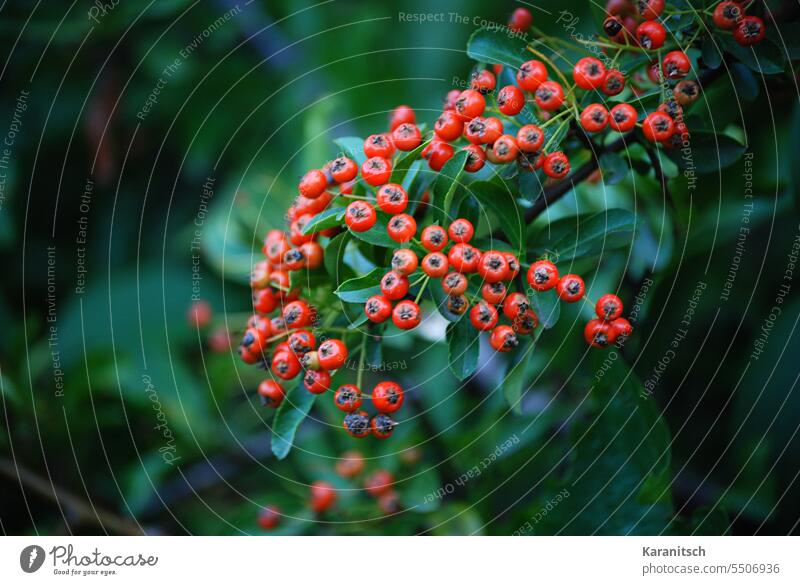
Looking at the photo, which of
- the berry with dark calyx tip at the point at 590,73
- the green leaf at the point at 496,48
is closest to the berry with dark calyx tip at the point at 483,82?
the green leaf at the point at 496,48

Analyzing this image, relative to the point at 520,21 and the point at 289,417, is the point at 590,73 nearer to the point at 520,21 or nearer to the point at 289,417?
the point at 520,21

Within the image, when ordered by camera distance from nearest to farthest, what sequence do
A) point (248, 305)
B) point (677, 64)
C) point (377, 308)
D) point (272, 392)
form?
1. point (377, 308)
2. point (677, 64)
3. point (272, 392)
4. point (248, 305)

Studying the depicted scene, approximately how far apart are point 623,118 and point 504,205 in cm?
24

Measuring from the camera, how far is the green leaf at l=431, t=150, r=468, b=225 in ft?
3.53

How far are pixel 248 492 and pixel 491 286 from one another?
50.0 inches

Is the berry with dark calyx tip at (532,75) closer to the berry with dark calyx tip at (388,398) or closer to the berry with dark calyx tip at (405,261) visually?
the berry with dark calyx tip at (405,261)

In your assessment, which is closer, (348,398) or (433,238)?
(433,238)

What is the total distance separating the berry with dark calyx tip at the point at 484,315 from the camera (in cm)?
110

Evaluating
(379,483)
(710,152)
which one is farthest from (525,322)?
(379,483)

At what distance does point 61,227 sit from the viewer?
94.8 inches

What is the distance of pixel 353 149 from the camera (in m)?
1.25

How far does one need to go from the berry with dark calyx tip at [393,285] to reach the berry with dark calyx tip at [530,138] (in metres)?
0.28
